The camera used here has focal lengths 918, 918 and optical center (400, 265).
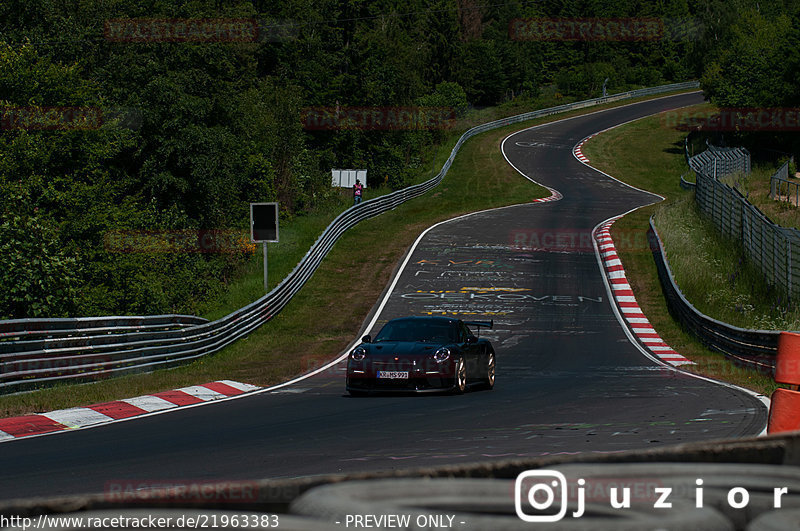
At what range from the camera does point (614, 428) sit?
1111cm

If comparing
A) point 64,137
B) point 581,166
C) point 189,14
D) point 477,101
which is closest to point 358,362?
point 64,137

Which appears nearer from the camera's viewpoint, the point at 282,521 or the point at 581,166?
the point at 282,521

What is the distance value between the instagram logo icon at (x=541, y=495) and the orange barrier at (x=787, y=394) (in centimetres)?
430

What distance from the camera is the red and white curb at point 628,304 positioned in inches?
913

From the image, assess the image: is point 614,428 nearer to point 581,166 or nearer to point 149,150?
point 149,150

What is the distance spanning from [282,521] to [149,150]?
45.3 m

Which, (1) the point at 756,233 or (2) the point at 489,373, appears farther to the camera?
(1) the point at 756,233

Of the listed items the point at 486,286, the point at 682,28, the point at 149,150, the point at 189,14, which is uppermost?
the point at 682,28
